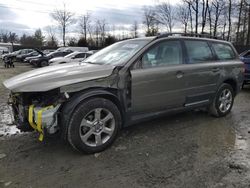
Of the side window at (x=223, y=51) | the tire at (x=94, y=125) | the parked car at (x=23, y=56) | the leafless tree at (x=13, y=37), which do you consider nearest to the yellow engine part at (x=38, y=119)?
the tire at (x=94, y=125)

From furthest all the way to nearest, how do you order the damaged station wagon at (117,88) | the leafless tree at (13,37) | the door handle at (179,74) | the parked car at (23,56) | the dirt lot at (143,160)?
1. the leafless tree at (13,37)
2. the parked car at (23,56)
3. the door handle at (179,74)
4. the damaged station wagon at (117,88)
5. the dirt lot at (143,160)

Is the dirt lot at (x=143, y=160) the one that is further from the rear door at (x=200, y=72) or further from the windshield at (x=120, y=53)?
the windshield at (x=120, y=53)

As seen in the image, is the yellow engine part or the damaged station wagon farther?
the damaged station wagon

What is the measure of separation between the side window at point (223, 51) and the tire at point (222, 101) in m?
0.60

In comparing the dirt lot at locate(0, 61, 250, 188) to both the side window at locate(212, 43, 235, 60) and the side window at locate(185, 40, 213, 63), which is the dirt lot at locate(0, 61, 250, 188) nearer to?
the side window at locate(185, 40, 213, 63)

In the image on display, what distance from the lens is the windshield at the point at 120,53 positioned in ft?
12.1

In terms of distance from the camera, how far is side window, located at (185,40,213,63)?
168 inches

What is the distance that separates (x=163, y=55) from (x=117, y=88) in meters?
1.08

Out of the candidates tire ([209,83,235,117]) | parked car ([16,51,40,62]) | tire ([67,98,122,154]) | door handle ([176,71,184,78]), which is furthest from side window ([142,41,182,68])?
parked car ([16,51,40,62])

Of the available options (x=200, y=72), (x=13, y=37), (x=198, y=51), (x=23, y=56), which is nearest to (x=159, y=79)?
(x=200, y=72)

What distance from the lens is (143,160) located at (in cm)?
312

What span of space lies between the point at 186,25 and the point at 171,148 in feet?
136

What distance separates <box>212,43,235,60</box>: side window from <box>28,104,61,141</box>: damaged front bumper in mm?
3479

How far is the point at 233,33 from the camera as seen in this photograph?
3912 cm
